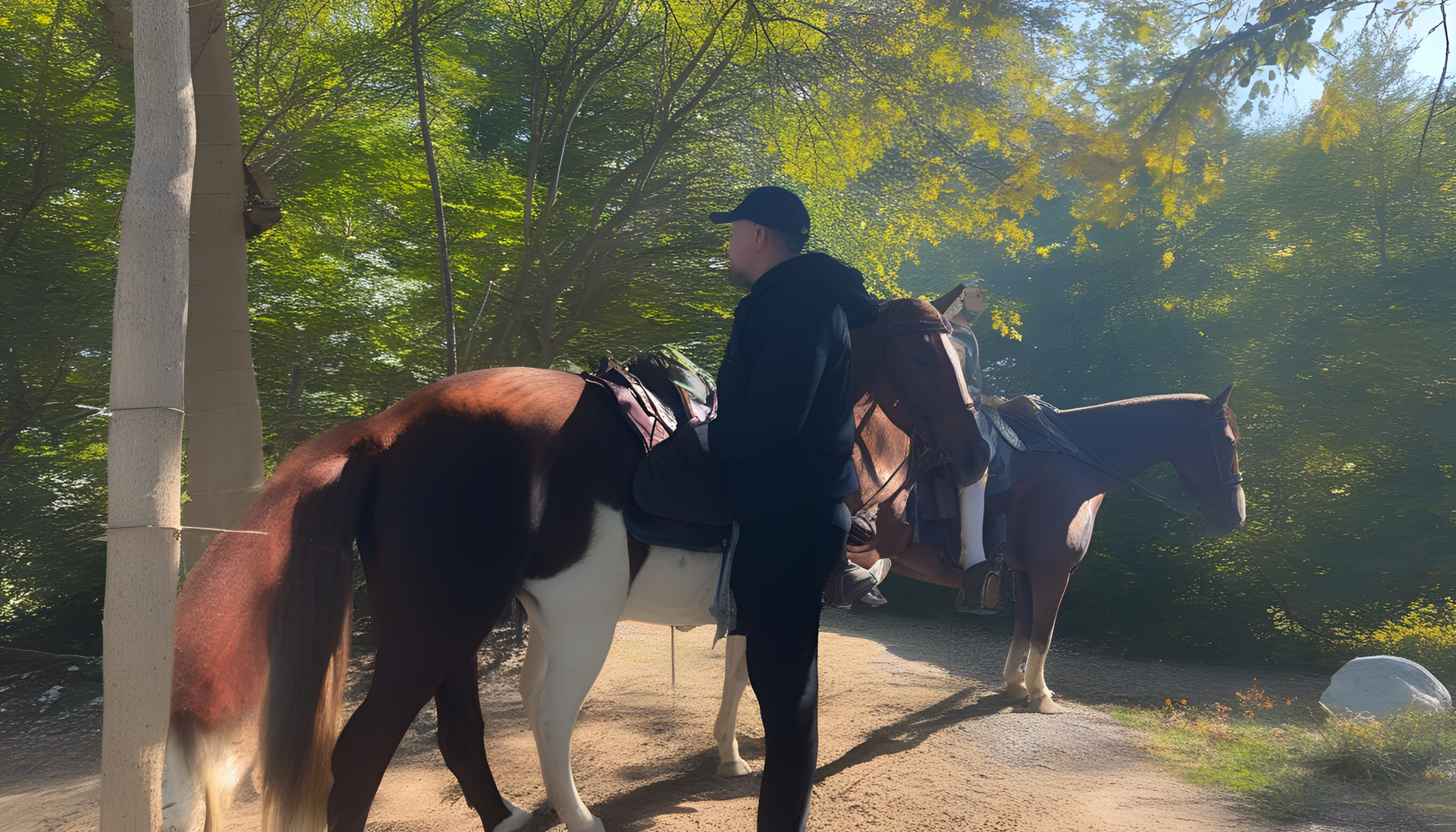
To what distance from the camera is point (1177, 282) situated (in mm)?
10938

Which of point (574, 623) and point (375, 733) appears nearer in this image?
point (375, 733)

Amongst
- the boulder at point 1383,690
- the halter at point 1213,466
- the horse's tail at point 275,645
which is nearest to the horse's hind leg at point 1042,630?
the halter at point 1213,466

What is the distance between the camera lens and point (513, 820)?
3.06m

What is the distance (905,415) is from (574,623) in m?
1.83

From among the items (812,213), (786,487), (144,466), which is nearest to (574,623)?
(786,487)

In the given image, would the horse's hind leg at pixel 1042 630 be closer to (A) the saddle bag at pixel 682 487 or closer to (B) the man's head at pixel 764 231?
(A) the saddle bag at pixel 682 487

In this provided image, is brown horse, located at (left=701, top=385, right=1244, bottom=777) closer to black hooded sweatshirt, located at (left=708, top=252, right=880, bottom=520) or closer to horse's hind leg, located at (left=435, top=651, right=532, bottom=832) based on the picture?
horse's hind leg, located at (left=435, top=651, right=532, bottom=832)

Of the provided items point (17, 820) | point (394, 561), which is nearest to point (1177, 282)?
point (394, 561)

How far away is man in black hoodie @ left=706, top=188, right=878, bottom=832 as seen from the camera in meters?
2.22

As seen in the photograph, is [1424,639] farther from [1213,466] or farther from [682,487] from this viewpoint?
[682,487]

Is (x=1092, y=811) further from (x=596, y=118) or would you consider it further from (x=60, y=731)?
(x=596, y=118)

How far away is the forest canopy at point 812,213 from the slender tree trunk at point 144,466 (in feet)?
11.6

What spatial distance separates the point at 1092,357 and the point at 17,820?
12.2 m

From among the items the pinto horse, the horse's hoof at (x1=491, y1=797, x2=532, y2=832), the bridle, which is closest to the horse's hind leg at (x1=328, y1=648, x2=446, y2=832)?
the pinto horse
